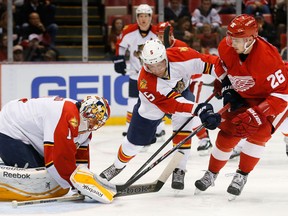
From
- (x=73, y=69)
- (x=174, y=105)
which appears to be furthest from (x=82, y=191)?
(x=73, y=69)

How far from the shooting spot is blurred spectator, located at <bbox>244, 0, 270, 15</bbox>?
27.5ft

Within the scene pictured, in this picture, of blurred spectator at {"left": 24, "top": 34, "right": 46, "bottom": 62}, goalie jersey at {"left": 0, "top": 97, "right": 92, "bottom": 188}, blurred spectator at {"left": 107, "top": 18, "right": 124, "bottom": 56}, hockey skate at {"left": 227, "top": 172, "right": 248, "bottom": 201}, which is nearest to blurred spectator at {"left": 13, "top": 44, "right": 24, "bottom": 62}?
blurred spectator at {"left": 24, "top": 34, "right": 46, "bottom": 62}

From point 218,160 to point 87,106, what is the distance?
0.81 metres

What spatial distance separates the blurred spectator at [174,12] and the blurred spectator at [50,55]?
1.15 metres

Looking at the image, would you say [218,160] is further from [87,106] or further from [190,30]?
[190,30]

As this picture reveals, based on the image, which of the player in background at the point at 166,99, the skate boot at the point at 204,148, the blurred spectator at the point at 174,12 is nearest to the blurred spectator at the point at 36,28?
the blurred spectator at the point at 174,12

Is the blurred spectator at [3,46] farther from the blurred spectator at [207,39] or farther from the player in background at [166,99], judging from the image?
the player in background at [166,99]

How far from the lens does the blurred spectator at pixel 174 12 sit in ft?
26.8

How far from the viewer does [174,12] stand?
27.0ft

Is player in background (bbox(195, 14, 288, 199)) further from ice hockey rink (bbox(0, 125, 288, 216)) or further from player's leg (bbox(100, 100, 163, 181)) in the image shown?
player's leg (bbox(100, 100, 163, 181))

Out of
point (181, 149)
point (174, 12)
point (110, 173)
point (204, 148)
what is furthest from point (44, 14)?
point (181, 149)

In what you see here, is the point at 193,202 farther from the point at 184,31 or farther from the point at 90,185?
the point at 184,31

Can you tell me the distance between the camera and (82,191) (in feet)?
13.4

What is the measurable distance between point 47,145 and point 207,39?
175 inches
